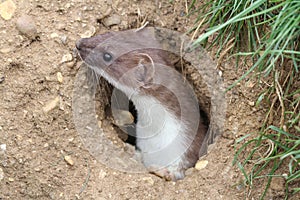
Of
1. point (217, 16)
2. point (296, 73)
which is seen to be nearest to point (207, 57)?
point (217, 16)

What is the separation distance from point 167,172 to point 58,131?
638 millimetres

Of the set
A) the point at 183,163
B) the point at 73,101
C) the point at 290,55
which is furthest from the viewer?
the point at 183,163

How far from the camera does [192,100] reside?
8.96 ft

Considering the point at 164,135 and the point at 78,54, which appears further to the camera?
the point at 164,135

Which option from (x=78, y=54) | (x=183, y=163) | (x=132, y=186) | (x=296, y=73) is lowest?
(x=183, y=163)

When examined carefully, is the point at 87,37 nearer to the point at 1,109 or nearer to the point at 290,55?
the point at 1,109

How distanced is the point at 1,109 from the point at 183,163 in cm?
97

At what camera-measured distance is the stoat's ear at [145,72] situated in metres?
2.60

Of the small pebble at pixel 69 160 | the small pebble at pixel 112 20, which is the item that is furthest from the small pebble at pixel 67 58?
the small pebble at pixel 69 160

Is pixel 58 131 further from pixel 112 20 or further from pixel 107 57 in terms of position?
pixel 112 20

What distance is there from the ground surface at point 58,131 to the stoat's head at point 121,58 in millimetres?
79

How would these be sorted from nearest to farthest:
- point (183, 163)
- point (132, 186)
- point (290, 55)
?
point (290, 55) → point (132, 186) → point (183, 163)

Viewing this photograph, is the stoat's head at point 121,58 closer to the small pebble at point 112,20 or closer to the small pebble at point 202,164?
the small pebble at point 112,20

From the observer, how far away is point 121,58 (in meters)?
2.63
